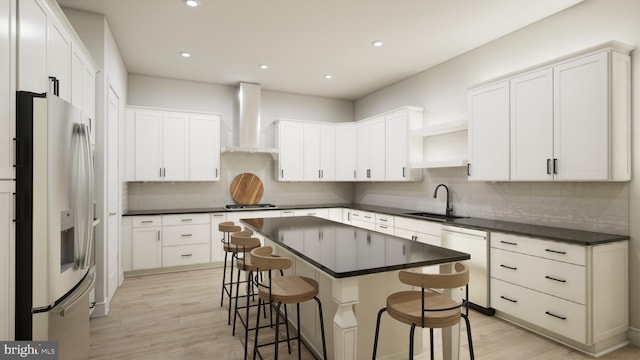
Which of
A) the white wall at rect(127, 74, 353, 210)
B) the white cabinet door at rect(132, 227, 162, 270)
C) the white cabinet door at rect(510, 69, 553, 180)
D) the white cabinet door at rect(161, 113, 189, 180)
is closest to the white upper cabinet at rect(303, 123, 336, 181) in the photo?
the white wall at rect(127, 74, 353, 210)

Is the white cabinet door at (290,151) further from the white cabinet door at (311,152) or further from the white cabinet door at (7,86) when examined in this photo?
the white cabinet door at (7,86)

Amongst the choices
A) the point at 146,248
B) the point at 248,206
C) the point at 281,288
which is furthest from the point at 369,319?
the point at 248,206

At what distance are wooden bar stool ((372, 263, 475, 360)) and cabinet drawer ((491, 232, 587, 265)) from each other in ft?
4.29

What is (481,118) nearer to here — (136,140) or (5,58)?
(5,58)

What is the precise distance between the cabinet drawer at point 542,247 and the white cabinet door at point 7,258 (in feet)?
11.7

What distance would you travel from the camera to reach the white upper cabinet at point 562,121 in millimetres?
2719

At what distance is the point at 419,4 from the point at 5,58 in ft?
Result: 10.2

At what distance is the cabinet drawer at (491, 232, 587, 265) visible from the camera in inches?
104

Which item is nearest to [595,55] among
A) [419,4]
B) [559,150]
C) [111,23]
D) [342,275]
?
[559,150]

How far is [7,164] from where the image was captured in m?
1.58

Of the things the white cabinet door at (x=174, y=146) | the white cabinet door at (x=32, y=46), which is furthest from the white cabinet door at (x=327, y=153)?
the white cabinet door at (x=32, y=46)

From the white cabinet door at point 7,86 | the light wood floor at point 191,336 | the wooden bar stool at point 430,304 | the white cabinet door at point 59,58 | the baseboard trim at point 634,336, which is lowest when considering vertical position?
the light wood floor at point 191,336

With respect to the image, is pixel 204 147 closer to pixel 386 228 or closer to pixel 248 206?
pixel 248 206

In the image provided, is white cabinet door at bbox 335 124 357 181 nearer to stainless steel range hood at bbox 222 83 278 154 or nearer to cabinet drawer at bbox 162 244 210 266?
stainless steel range hood at bbox 222 83 278 154
